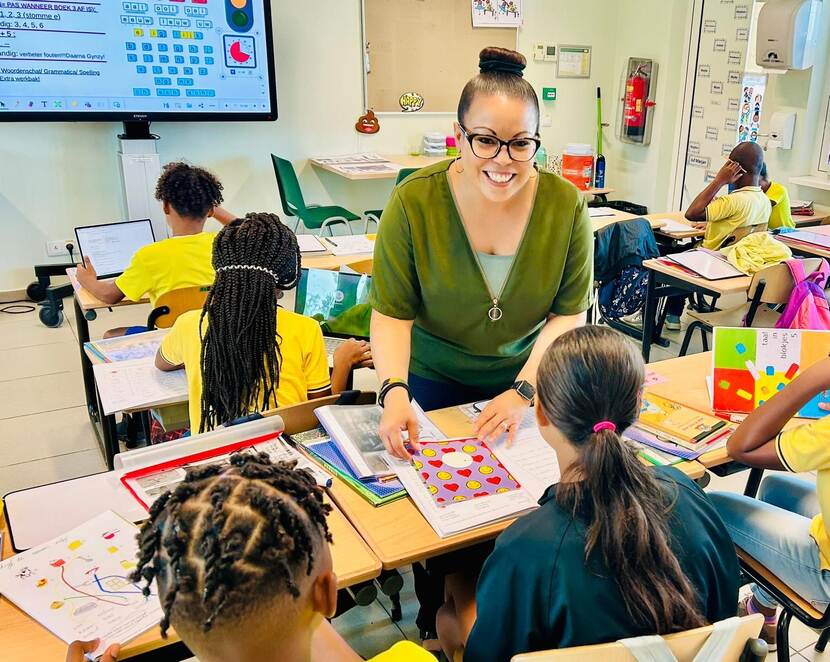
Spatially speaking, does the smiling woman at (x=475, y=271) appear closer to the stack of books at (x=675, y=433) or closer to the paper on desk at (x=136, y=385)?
the stack of books at (x=675, y=433)

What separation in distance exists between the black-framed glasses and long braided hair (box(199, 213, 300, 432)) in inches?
24.5

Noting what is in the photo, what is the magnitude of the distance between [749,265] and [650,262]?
0.46 metres

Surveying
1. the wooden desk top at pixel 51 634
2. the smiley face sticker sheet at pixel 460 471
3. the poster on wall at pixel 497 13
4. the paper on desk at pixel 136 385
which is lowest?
the wooden desk top at pixel 51 634

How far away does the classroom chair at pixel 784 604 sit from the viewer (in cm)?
154

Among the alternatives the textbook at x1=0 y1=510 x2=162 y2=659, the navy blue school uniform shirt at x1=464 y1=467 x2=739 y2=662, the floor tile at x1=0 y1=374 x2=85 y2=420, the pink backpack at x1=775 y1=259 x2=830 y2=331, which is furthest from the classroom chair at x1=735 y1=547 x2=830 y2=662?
the floor tile at x1=0 y1=374 x2=85 y2=420

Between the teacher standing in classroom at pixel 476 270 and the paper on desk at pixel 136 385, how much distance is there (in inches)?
28.7

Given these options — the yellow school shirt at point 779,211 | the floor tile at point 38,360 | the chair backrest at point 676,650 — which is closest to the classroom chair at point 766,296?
the yellow school shirt at point 779,211

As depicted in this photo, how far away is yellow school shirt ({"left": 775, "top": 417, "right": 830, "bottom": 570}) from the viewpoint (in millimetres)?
1470

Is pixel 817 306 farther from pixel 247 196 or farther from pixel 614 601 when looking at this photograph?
pixel 247 196

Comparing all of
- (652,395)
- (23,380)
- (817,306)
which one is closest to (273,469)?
(652,395)

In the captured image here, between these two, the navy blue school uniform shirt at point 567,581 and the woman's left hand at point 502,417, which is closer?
the navy blue school uniform shirt at point 567,581

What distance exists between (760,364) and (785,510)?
39 cm

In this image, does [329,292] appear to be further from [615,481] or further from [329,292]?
[615,481]

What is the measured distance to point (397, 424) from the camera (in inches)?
61.4
